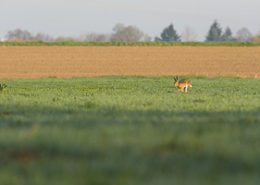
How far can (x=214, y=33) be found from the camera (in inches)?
7402

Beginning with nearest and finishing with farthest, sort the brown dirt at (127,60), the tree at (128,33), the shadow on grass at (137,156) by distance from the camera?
the shadow on grass at (137,156) → the brown dirt at (127,60) → the tree at (128,33)

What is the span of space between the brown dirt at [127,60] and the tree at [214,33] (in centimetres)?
11109

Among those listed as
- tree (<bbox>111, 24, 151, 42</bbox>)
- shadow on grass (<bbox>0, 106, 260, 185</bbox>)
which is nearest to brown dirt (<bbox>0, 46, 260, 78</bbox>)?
shadow on grass (<bbox>0, 106, 260, 185</bbox>)

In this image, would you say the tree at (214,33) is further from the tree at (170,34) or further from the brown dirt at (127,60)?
the brown dirt at (127,60)

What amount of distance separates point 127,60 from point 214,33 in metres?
124

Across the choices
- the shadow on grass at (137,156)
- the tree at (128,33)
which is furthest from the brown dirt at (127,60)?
the tree at (128,33)

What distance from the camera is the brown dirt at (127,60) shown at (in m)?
60.8

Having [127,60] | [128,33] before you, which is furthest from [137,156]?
[128,33]

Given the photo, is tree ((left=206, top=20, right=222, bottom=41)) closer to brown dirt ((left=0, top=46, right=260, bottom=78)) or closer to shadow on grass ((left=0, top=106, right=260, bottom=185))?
brown dirt ((left=0, top=46, right=260, bottom=78))

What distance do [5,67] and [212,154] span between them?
5950 cm

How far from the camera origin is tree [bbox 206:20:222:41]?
617 feet

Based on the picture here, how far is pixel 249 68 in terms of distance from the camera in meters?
61.8

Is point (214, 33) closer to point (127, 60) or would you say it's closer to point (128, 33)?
point (128, 33)

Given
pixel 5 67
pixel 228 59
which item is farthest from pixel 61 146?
pixel 228 59
